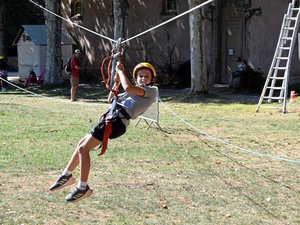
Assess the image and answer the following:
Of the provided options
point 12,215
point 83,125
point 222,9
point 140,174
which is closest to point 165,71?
point 222,9

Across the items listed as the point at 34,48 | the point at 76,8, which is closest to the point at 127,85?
the point at 34,48

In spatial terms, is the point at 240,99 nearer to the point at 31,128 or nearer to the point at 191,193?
the point at 31,128

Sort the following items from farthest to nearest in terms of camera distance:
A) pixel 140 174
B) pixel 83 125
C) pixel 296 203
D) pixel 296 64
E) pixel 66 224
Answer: pixel 296 64
pixel 83 125
pixel 140 174
pixel 296 203
pixel 66 224

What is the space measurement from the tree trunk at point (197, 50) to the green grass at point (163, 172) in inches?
187

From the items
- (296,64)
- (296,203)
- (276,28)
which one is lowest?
(296,203)

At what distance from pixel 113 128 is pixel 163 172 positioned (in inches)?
104

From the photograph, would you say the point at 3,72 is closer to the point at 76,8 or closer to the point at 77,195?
the point at 76,8

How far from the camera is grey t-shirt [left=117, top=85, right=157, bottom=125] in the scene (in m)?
6.43

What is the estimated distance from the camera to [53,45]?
26.2 meters

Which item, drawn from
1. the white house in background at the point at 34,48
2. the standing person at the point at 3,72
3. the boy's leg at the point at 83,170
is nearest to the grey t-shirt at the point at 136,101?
the boy's leg at the point at 83,170

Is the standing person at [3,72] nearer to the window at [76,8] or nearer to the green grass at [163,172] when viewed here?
the window at [76,8]

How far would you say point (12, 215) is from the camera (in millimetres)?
6492

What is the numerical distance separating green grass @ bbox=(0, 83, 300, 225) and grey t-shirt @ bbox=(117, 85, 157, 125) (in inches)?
45.2

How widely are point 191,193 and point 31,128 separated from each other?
21.0ft
